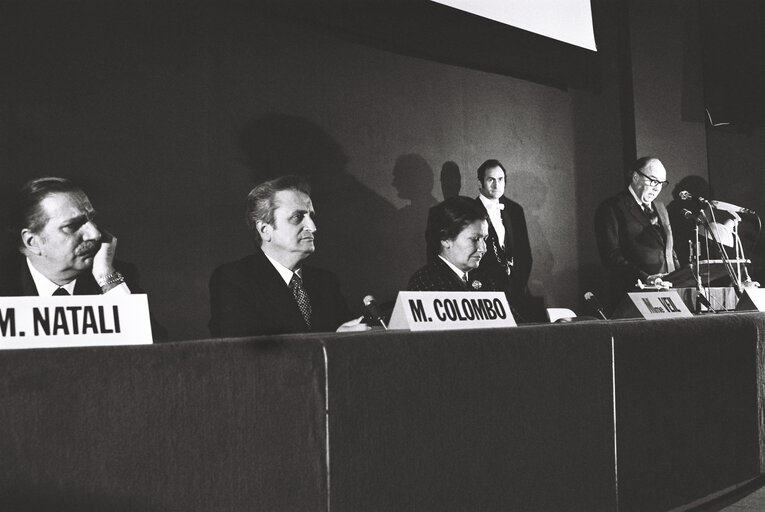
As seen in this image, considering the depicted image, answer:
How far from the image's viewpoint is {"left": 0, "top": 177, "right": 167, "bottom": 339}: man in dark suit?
2379mm

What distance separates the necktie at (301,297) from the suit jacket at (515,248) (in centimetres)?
162

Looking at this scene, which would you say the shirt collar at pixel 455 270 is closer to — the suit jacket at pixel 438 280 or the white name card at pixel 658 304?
the suit jacket at pixel 438 280

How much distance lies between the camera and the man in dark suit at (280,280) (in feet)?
7.91

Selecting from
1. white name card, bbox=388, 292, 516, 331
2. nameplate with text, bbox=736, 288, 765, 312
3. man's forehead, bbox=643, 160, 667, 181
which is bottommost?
nameplate with text, bbox=736, 288, 765, 312

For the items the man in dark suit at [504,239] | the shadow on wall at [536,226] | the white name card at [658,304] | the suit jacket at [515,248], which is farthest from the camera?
the shadow on wall at [536,226]

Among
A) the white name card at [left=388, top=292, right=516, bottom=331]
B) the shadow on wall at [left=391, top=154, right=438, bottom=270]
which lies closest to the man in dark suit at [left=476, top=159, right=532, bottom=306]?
the shadow on wall at [left=391, top=154, right=438, bottom=270]

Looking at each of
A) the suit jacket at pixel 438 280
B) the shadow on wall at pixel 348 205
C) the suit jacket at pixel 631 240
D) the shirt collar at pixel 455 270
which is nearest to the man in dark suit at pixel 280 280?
the suit jacket at pixel 438 280

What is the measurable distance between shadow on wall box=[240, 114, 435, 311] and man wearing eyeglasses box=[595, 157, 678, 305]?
952mm

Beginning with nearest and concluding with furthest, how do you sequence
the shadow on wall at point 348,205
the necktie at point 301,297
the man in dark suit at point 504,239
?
the necktie at point 301,297 < the shadow on wall at point 348,205 < the man in dark suit at point 504,239

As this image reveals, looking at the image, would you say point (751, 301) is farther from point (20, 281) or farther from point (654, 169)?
point (20, 281)

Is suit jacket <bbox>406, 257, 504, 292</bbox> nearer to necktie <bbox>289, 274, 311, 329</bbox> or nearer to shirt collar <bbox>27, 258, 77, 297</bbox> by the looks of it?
necktie <bbox>289, 274, 311, 329</bbox>

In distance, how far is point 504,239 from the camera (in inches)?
165

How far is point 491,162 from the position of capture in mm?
4070

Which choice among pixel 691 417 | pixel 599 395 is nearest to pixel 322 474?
pixel 599 395
